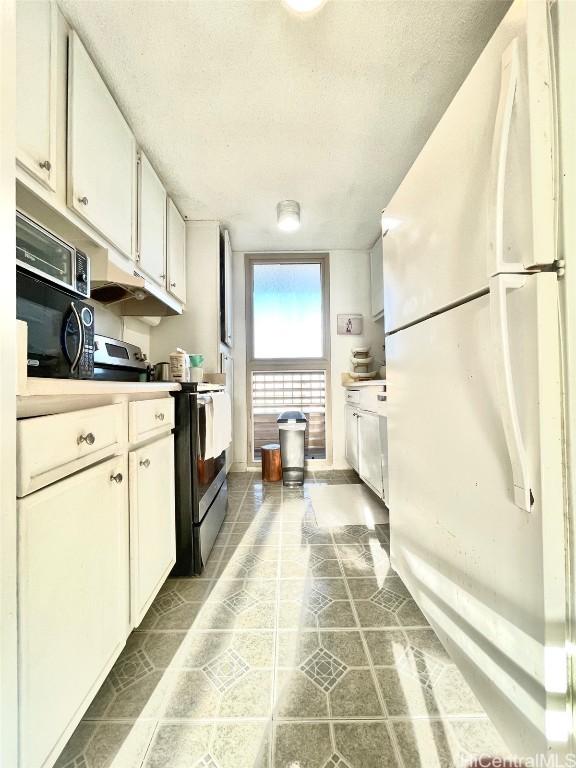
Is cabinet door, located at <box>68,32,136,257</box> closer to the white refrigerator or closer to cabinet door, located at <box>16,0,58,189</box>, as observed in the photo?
cabinet door, located at <box>16,0,58,189</box>

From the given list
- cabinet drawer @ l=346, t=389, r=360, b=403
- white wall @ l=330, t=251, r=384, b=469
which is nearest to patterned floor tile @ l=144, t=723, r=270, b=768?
cabinet drawer @ l=346, t=389, r=360, b=403

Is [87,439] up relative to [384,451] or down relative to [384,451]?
up

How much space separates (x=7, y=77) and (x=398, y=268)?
3.70ft

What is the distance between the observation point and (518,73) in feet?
1.96

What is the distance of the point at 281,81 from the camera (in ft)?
4.71

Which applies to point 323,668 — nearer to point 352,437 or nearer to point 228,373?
point 352,437

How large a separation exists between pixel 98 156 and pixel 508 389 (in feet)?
5.98

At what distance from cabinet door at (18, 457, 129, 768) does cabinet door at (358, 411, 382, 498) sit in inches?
64.6

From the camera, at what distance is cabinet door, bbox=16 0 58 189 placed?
0.97m

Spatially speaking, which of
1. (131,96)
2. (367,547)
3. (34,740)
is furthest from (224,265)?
(34,740)

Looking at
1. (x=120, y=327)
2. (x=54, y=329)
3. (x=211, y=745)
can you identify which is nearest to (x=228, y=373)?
(x=120, y=327)

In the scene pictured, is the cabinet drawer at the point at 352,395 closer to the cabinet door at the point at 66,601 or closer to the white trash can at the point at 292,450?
the white trash can at the point at 292,450

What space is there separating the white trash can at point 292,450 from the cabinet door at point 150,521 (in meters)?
1.54

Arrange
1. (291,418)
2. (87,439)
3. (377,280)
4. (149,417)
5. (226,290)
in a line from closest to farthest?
(87,439)
(149,417)
(226,290)
(291,418)
(377,280)
